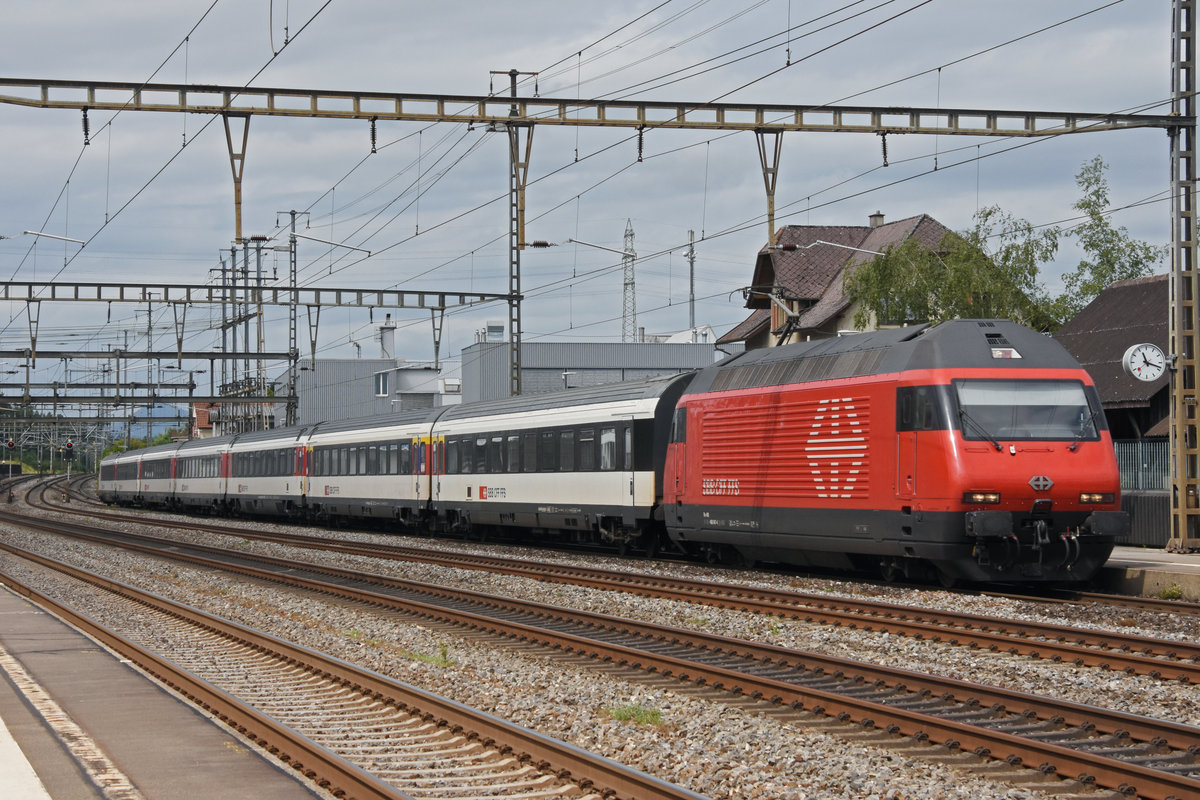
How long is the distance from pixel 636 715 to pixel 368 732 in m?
1.97

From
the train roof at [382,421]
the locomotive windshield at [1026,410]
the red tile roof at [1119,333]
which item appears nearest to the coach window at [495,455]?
the train roof at [382,421]

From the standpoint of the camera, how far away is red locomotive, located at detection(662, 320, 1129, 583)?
653 inches

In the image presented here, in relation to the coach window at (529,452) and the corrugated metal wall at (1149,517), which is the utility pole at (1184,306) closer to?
the corrugated metal wall at (1149,517)

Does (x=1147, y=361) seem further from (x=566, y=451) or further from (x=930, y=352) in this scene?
(x=566, y=451)

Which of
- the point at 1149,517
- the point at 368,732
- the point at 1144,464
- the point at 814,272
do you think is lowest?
the point at 368,732

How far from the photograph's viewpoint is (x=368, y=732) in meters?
9.82

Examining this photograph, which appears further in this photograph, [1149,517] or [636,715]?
[1149,517]

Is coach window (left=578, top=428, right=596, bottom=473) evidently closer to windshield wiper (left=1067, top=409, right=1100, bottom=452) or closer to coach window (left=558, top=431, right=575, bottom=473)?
coach window (left=558, top=431, right=575, bottom=473)

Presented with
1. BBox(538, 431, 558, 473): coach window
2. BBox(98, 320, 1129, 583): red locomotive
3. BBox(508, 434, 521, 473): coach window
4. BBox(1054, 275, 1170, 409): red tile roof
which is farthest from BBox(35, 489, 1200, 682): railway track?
BBox(1054, 275, 1170, 409): red tile roof

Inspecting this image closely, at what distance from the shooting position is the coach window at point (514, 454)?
30106 millimetres

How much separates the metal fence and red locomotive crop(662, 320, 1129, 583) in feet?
34.1

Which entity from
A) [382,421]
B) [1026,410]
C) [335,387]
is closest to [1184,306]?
[1026,410]

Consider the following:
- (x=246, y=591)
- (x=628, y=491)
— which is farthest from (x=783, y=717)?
(x=628, y=491)

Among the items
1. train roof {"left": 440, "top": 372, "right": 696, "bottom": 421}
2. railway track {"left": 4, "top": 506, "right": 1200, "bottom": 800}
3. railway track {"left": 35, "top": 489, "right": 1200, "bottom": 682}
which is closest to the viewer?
railway track {"left": 4, "top": 506, "right": 1200, "bottom": 800}
